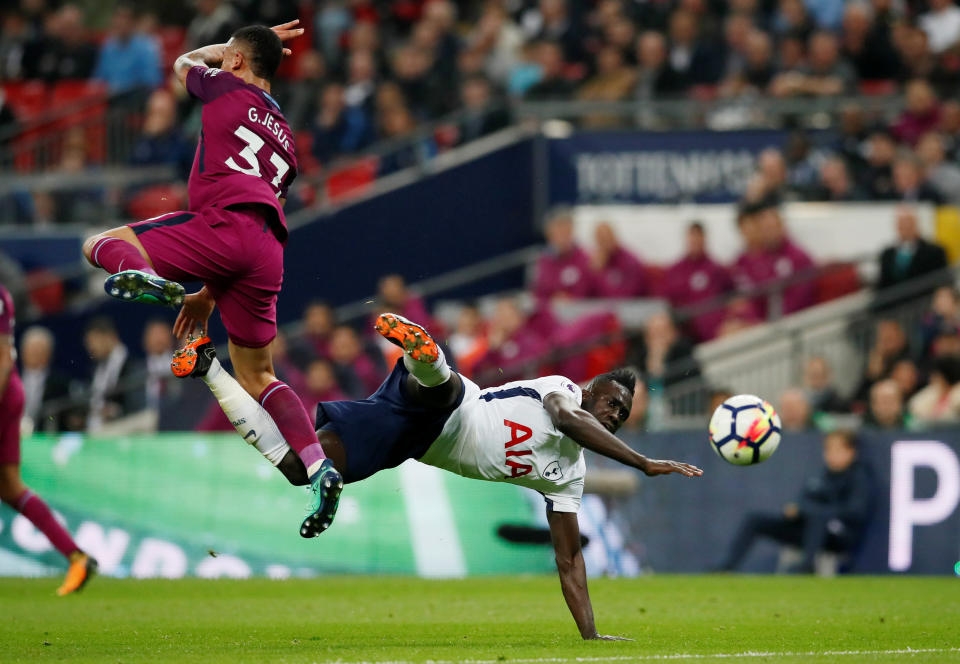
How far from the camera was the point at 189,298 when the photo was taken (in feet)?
30.9

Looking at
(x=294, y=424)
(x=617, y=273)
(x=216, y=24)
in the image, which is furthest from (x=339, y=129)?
(x=294, y=424)

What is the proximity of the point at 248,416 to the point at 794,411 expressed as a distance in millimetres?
7383

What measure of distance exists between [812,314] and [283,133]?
9380 millimetres

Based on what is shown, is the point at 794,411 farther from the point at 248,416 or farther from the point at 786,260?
the point at 248,416

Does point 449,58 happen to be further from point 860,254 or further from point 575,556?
point 575,556

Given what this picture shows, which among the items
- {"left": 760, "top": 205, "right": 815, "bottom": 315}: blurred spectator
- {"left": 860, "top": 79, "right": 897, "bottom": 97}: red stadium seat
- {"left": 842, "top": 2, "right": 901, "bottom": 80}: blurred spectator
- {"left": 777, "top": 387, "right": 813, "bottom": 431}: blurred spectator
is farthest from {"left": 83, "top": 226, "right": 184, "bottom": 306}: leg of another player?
{"left": 842, "top": 2, "right": 901, "bottom": 80}: blurred spectator

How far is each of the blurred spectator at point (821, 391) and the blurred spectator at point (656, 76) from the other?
517 cm

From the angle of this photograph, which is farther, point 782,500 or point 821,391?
point 821,391

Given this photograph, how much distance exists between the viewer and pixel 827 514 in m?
14.8

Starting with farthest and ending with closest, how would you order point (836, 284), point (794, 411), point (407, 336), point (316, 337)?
point (836, 284)
point (316, 337)
point (794, 411)
point (407, 336)

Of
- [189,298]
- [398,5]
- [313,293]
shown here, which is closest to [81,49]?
[398,5]

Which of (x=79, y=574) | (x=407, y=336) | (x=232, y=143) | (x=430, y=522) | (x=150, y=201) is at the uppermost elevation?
(x=232, y=143)

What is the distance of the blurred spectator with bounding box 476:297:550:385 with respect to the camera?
1683cm

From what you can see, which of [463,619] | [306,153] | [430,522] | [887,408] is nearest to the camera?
[463,619]
